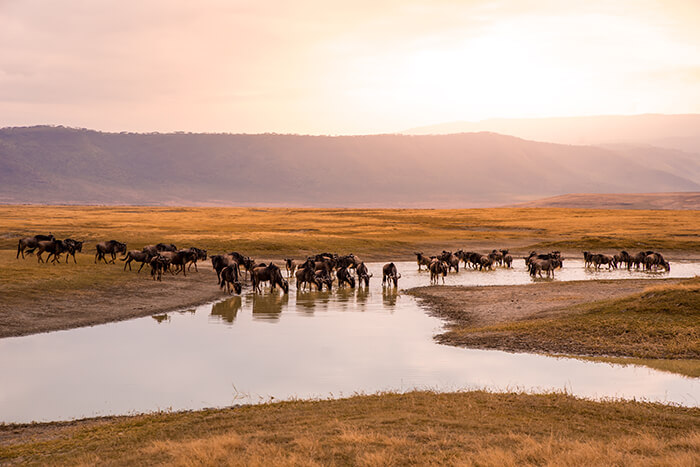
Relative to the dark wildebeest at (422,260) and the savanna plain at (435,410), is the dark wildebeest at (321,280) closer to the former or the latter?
the savanna plain at (435,410)

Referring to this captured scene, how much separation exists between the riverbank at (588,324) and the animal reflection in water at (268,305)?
6.61 m

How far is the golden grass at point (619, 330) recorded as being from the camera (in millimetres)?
19125

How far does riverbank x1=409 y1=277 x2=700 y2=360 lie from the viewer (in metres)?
19.3

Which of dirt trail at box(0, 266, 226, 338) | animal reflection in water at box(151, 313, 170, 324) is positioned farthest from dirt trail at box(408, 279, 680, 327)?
dirt trail at box(0, 266, 226, 338)

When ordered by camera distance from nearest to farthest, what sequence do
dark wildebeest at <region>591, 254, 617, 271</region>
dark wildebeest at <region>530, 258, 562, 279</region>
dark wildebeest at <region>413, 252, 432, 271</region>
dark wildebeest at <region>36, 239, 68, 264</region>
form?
dark wildebeest at <region>36, 239, 68, 264</region> < dark wildebeest at <region>530, 258, 562, 279</region> < dark wildebeest at <region>413, 252, 432, 271</region> < dark wildebeest at <region>591, 254, 617, 271</region>

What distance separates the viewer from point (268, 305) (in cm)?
2991

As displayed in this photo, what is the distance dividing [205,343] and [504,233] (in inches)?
2316

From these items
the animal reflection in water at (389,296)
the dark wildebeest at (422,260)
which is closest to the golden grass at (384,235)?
the dark wildebeest at (422,260)

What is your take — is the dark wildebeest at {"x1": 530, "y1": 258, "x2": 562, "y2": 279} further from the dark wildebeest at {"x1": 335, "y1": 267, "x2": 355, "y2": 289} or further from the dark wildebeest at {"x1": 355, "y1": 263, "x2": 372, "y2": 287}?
the dark wildebeest at {"x1": 335, "y1": 267, "x2": 355, "y2": 289}

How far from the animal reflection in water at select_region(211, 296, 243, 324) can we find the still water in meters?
0.32

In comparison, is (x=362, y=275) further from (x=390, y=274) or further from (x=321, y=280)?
(x=321, y=280)

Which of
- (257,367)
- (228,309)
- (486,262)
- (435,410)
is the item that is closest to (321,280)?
(228,309)

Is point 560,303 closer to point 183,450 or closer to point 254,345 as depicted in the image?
point 254,345

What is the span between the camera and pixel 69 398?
15.6 metres
